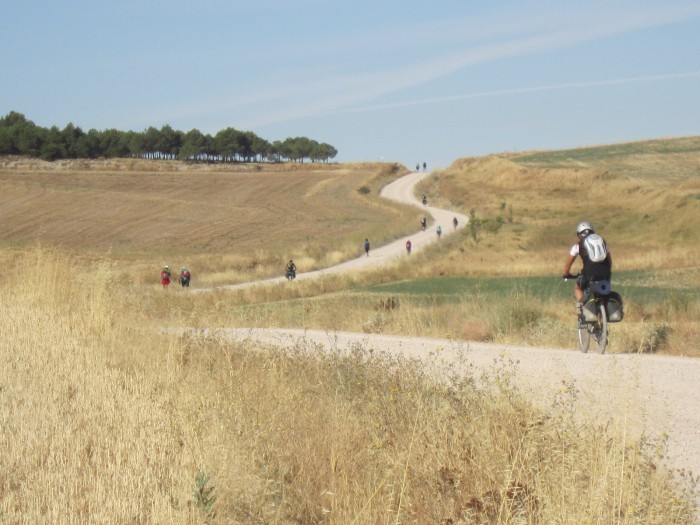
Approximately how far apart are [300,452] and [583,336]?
8.67 metres

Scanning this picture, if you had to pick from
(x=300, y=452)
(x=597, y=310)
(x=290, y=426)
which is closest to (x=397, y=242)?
Answer: (x=597, y=310)

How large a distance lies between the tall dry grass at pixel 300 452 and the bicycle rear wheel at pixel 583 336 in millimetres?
5142

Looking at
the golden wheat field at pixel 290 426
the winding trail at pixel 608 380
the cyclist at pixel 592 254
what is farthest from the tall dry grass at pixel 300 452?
the cyclist at pixel 592 254

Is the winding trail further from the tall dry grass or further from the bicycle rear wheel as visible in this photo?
the tall dry grass

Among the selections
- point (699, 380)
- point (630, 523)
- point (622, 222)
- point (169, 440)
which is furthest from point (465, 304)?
point (622, 222)

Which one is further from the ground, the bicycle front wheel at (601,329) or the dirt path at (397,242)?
the bicycle front wheel at (601,329)

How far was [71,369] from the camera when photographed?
32.3 feet

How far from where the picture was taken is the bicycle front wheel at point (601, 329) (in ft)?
45.3

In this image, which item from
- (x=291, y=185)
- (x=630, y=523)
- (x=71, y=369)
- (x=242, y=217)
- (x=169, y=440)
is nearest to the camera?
(x=630, y=523)

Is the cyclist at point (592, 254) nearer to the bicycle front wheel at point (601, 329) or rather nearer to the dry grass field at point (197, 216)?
the bicycle front wheel at point (601, 329)

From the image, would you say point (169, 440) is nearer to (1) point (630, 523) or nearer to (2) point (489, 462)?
(2) point (489, 462)

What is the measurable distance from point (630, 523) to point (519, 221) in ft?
233

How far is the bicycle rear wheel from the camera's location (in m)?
14.3

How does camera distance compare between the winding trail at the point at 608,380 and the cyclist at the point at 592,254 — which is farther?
the cyclist at the point at 592,254
